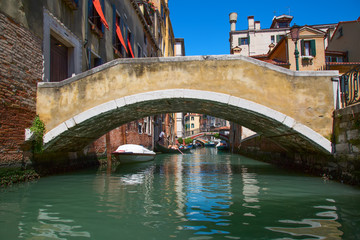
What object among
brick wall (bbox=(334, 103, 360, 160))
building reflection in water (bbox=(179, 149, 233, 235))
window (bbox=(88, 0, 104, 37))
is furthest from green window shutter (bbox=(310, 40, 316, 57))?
building reflection in water (bbox=(179, 149, 233, 235))

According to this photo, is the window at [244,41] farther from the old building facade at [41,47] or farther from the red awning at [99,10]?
the red awning at [99,10]

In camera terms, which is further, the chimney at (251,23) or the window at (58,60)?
the chimney at (251,23)

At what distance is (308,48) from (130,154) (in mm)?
13128

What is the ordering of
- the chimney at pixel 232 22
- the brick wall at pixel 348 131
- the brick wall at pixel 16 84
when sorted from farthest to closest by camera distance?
1. the chimney at pixel 232 22
2. the brick wall at pixel 16 84
3. the brick wall at pixel 348 131

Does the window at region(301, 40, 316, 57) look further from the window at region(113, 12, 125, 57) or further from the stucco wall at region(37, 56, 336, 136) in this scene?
the stucco wall at region(37, 56, 336, 136)

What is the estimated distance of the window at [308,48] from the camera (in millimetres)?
18214

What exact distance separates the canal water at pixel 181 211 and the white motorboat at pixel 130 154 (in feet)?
17.0

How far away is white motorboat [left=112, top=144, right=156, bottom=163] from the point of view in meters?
11.3

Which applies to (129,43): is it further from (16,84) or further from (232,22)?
(232,22)

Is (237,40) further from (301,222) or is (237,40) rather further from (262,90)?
(301,222)

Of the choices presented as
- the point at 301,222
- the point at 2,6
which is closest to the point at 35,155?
the point at 2,6

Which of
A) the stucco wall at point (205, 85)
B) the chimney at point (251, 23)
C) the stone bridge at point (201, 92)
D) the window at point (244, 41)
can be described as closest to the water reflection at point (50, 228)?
the stone bridge at point (201, 92)

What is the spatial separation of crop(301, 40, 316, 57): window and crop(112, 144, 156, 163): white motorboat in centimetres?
1187

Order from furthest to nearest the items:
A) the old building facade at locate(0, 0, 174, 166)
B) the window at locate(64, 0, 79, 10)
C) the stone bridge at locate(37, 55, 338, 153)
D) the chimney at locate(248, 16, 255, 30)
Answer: the chimney at locate(248, 16, 255, 30), the window at locate(64, 0, 79, 10), the stone bridge at locate(37, 55, 338, 153), the old building facade at locate(0, 0, 174, 166)
